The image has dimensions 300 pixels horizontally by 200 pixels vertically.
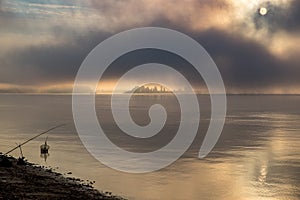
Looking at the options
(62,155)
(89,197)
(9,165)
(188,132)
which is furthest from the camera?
(188,132)

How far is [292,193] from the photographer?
142ft

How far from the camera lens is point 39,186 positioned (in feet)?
122

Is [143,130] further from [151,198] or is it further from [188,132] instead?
[151,198]

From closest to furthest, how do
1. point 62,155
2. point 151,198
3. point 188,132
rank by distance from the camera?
point 151,198, point 62,155, point 188,132

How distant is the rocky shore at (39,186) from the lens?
3280 cm

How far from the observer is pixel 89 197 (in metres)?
35.1

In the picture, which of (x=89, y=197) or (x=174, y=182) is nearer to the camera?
(x=89, y=197)

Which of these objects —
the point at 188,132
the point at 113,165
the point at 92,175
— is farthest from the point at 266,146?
the point at 92,175

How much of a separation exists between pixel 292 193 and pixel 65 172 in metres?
28.6

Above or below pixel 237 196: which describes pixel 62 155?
above

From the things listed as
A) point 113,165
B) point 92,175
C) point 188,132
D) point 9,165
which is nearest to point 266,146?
point 188,132

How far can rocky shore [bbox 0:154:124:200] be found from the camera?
108ft

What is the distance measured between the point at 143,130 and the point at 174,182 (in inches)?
2924

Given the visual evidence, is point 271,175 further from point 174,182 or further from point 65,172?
point 65,172
